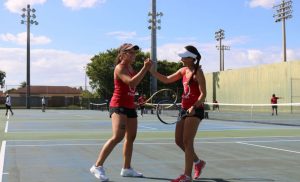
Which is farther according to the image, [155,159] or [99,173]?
[155,159]

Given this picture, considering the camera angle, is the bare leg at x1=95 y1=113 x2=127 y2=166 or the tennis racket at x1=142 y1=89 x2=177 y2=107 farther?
the tennis racket at x1=142 y1=89 x2=177 y2=107

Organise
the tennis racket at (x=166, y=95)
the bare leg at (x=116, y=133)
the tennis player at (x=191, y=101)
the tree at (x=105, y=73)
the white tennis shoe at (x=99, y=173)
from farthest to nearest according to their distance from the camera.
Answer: the tree at (x=105, y=73) < the tennis racket at (x=166, y=95) < the bare leg at (x=116, y=133) < the white tennis shoe at (x=99, y=173) < the tennis player at (x=191, y=101)

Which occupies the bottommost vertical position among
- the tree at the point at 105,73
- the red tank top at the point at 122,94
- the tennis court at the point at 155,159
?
the tennis court at the point at 155,159

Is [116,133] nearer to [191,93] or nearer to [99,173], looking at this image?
[99,173]

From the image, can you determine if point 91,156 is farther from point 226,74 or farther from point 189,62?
point 226,74

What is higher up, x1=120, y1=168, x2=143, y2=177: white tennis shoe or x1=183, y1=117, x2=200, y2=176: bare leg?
x1=183, y1=117, x2=200, y2=176: bare leg

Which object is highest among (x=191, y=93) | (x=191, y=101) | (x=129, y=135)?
(x=191, y=93)

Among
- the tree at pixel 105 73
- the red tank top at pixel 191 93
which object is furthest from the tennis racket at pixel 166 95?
the tree at pixel 105 73

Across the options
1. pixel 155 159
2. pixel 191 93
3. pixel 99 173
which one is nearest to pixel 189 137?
pixel 191 93

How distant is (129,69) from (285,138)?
853cm

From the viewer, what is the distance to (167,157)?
33.0 ft

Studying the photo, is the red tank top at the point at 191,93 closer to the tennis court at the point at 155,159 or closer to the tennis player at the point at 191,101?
the tennis player at the point at 191,101

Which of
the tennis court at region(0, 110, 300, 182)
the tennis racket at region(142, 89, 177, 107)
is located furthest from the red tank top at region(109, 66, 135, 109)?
the tennis court at region(0, 110, 300, 182)

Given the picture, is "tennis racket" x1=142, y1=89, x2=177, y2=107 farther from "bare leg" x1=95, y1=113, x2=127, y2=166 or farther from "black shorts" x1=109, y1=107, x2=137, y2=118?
"bare leg" x1=95, y1=113, x2=127, y2=166
